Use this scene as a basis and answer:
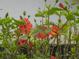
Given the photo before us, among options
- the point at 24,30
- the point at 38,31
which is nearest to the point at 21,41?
the point at 24,30

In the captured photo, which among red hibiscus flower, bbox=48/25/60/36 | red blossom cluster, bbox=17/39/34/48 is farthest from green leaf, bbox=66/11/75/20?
red blossom cluster, bbox=17/39/34/48

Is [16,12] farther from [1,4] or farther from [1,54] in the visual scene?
[1,54]

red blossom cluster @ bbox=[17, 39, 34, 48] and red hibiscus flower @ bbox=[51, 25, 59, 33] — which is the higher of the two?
red hibiscus flower @ bbox=[51, 25, 59, 33]

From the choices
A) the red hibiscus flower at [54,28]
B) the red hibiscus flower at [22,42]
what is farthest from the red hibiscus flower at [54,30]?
the red hibiscus flower at [22,42]

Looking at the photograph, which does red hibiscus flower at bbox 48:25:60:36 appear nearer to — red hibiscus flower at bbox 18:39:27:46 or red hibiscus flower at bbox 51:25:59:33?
red hibiscus flower at bbox 51:25:59:33

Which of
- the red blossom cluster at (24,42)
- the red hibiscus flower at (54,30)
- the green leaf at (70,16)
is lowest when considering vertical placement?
the red blossom cluster at (24,42)

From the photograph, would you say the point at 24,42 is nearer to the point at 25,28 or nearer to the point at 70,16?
the point at 25,28

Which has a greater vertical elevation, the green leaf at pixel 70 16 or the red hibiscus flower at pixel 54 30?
the green leaf at pixel 70 16

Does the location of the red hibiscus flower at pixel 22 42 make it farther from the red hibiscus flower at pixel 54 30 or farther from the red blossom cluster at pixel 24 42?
the red hibiscus flower at pixel 54 30

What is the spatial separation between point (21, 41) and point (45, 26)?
0.11 meters

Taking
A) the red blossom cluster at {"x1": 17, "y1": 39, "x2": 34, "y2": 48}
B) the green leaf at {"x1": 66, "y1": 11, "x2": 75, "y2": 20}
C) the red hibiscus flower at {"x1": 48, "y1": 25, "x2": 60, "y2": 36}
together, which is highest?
the green leaf at {"x1": 66, "y1": 11, "x2": 75, "y2": 20}

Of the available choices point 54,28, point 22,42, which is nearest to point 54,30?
point 54,28

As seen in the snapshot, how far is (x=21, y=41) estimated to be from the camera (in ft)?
2.78

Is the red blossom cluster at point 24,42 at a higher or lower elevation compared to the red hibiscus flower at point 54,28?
lower
